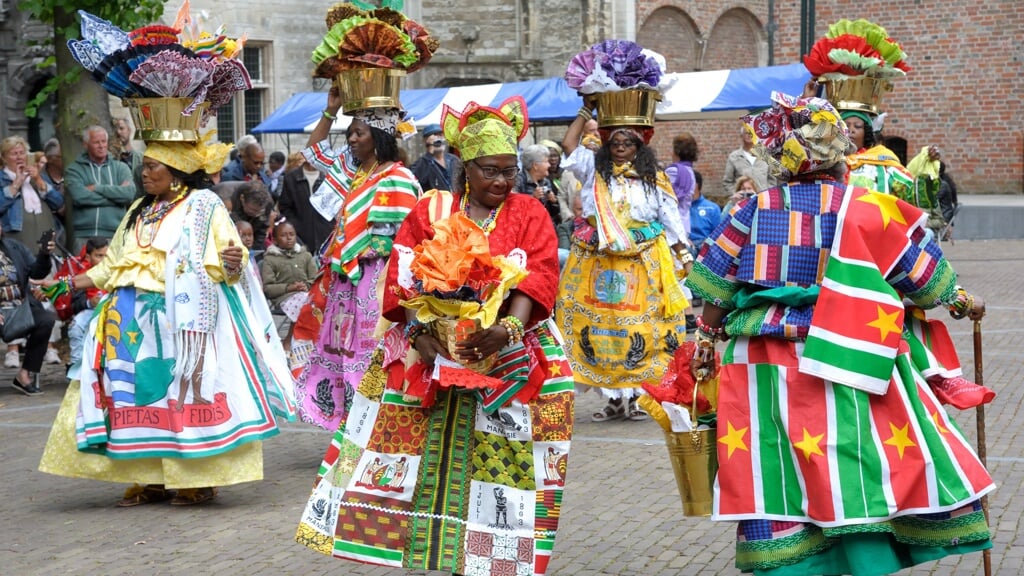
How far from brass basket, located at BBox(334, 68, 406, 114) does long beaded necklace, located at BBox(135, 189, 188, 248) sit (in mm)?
1004

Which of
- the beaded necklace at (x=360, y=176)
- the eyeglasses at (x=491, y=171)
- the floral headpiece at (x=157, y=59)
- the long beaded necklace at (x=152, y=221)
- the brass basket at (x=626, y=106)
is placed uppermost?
the floral headpiece at (x=157, y=59)

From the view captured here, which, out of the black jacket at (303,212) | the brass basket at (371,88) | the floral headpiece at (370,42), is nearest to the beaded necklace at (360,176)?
the brass basket at (371,88)

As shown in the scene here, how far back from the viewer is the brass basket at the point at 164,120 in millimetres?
6996

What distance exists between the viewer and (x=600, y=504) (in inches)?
276

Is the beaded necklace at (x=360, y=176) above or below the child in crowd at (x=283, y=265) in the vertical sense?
above

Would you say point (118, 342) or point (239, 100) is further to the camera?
point (239, 100)

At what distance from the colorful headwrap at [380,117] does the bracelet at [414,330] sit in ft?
8.23

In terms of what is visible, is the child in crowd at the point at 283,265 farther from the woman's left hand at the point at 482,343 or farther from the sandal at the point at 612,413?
the woman's left hand at the point at 482,343

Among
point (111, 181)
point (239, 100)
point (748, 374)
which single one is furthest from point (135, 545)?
point (239, 100)

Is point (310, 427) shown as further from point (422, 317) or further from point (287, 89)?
point (287, 89)

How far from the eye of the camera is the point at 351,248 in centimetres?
741

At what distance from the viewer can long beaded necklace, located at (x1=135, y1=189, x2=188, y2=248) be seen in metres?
7.01

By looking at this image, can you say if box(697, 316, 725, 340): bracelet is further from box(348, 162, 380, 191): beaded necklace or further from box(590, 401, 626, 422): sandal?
box(590, 401, 626, 422): sandal

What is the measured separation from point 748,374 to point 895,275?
1.93 feet
